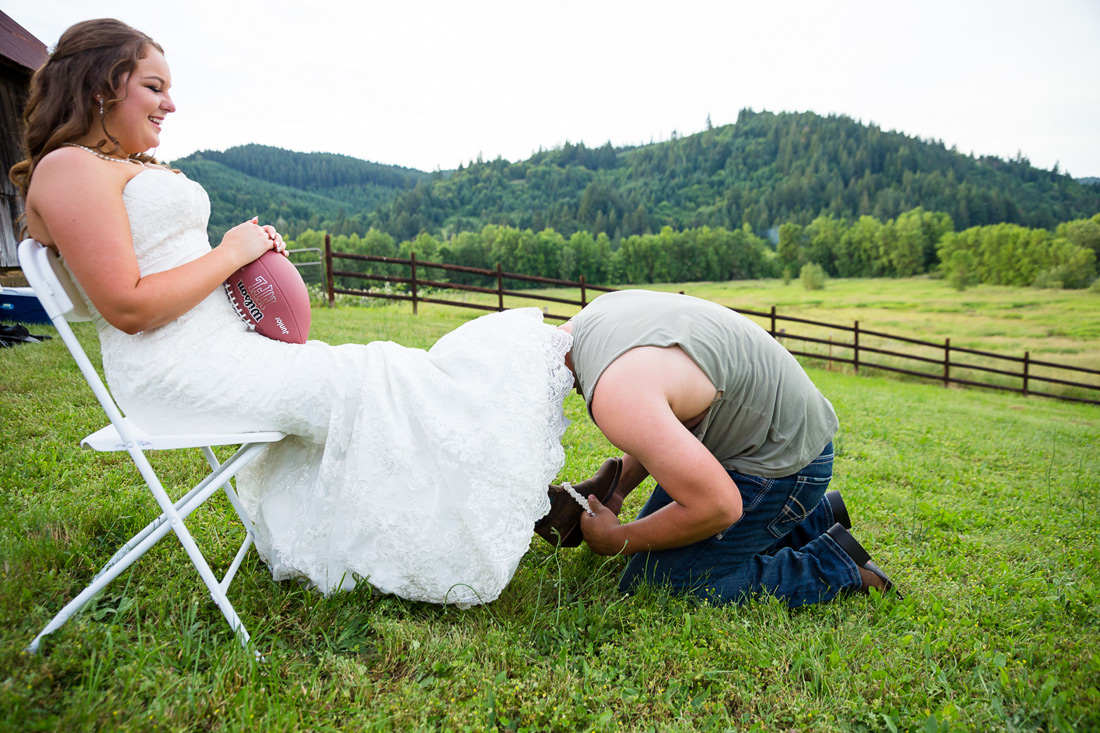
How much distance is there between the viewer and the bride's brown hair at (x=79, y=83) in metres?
1.62

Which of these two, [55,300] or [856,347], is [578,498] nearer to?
[55,300]

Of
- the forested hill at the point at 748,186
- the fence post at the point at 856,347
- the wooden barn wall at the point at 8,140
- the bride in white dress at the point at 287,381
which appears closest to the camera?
the bride in white dress at the point at 287,381

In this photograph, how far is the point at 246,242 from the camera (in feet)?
5.87

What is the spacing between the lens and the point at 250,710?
55.0 inches

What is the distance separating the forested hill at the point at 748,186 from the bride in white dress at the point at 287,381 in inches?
2630

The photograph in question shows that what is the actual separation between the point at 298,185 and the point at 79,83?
218ft

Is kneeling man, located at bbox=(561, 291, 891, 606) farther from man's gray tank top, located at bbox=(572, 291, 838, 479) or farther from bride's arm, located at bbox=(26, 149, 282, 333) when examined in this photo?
bride's arm, located at bbox=(26, 149, 282, 333)

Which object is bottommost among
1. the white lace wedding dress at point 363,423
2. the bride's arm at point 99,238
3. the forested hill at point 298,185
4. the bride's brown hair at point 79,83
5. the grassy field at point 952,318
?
the grassy field at point 952,318

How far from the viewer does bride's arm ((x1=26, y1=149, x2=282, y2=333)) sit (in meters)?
1.49

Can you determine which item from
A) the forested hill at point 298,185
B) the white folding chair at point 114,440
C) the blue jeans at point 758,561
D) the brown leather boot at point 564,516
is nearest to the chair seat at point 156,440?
the white folding chair at point 114,440

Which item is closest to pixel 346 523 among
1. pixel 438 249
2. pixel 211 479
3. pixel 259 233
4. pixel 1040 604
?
pixel 211 479

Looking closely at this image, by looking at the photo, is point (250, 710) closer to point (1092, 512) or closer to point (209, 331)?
point (209, 331)

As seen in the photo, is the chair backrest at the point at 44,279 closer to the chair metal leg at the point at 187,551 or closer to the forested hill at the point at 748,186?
the chair metal leg at the point at 187,551

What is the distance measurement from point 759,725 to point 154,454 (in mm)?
3470
